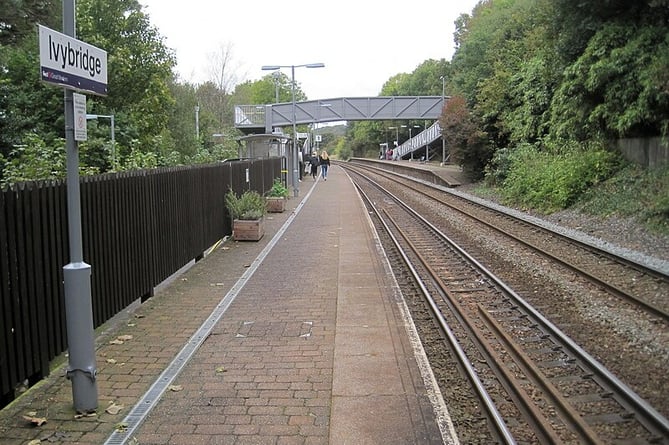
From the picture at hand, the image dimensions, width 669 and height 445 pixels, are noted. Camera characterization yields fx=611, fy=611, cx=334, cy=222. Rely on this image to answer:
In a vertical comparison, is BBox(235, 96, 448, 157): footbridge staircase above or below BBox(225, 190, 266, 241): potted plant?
above

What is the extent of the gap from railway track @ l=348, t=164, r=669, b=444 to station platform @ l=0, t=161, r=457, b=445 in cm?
42

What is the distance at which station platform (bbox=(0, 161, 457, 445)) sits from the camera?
13.7 ft

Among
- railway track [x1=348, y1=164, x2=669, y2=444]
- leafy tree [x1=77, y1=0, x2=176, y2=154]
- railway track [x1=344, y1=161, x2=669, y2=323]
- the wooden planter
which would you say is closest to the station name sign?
railway track [x1=348, y1=164, x2=669, y2=444]

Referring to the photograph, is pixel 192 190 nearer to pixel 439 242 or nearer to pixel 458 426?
pixel 439 242

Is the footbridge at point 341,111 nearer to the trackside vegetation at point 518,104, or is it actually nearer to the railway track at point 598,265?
the trackside vegetation at point 518,104

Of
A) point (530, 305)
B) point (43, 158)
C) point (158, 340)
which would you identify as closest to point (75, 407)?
point (158, 340)

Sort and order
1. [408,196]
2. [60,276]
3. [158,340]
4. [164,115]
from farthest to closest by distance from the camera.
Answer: [164,115]
[408,196]
[158,340]
[60,276]

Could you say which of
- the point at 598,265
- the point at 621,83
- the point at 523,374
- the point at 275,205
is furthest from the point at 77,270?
the point at 621,83

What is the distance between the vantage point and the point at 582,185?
59.1 feet

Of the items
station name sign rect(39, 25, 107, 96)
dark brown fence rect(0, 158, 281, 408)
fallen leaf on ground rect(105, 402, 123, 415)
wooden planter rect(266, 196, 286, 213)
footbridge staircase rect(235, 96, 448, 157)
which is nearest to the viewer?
station name sign rect(39, 25, 107, 96)

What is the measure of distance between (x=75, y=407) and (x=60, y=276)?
1368mm

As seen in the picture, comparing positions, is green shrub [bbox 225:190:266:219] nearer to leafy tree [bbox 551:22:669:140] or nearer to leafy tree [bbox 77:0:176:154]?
leafy tree [bbox 551:22:669:140]

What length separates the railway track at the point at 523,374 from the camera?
4320mm

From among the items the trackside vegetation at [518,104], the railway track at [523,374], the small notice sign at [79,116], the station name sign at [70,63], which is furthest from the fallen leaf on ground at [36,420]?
the trackside vegetation at [518,104]
